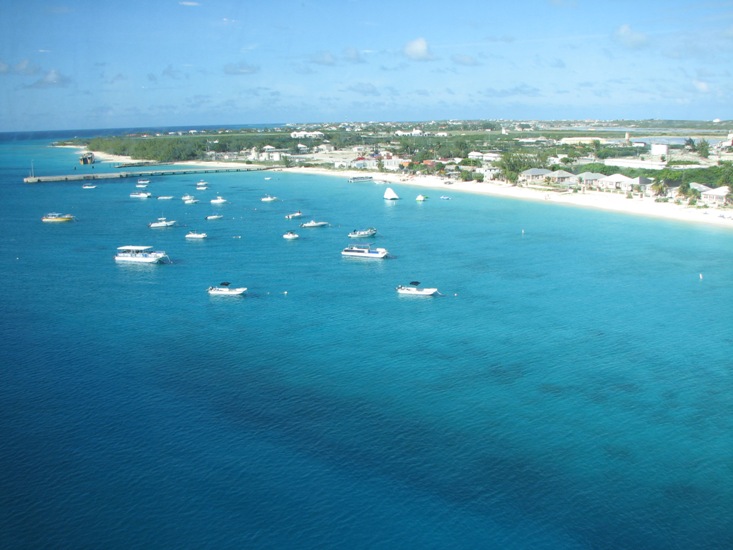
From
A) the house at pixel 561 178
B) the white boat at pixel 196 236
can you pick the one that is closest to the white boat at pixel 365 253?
the white boat at pixel 196 236

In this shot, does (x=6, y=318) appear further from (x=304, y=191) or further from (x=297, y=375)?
(x=304, y=191)

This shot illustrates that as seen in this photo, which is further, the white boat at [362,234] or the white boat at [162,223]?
the white boat at [162,223]

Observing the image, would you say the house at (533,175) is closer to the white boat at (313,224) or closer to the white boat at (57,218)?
the white boat at (313,224)

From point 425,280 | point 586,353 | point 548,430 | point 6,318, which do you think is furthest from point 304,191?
point 548,430

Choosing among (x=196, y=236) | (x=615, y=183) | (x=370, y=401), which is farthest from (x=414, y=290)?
(x=615, y=183)

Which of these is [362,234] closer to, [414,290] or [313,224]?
[313,224]
